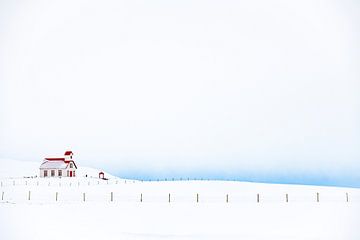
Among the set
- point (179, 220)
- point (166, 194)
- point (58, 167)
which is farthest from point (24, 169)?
point (179, 220)

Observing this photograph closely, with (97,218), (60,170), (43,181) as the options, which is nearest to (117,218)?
(97,218)

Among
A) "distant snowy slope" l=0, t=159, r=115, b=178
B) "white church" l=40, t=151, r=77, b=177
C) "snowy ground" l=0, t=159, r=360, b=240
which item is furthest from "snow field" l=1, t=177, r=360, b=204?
"distant snowy slope" l=0, t=159, r=115, b=178

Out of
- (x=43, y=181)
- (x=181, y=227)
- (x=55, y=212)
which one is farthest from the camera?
(x=43, y=181)

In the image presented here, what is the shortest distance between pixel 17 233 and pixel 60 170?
301 feet

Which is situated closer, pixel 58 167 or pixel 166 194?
pixel 166 194

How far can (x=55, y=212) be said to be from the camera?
46594mm

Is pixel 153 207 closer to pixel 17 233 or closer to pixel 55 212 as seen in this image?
pixel 55 212

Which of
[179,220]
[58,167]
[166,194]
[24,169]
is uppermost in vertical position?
[24,169]

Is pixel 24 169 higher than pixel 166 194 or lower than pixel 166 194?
higher

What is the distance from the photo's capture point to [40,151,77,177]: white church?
123250 mm

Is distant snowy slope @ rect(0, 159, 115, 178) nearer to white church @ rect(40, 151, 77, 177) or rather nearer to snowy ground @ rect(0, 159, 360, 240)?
white church @ rect(40, 151, 77, 177)

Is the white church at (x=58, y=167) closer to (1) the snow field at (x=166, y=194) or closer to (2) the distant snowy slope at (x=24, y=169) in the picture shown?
(1) the snow field at (x=166, y=194)

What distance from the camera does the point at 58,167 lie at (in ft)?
404

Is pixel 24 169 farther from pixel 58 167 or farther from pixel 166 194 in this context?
pixel 166 194
